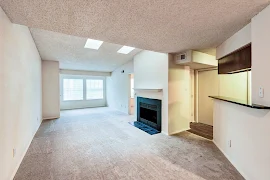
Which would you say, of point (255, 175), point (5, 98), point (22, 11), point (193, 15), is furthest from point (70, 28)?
point (255, 175)

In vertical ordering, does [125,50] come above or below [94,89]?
above

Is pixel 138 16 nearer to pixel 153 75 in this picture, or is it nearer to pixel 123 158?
pixel 123 158

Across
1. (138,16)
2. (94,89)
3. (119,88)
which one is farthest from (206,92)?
(94,89)

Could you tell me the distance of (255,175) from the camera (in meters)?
1.76

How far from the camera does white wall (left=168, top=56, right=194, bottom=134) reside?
383 centimetres

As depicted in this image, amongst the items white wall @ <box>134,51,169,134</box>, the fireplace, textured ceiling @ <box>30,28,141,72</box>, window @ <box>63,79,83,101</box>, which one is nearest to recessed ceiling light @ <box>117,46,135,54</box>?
textured ceiling @ <box>30,28,141,72</box>

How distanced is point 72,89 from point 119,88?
329cm

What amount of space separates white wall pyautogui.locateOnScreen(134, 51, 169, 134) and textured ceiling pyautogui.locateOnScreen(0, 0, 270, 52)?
1487 millimetres

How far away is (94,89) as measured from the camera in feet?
30.7

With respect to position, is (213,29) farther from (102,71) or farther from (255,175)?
(102,71)

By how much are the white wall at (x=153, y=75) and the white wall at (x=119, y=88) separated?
1.24 meters

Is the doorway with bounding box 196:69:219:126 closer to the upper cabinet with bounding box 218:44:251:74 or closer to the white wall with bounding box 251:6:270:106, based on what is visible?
the upper cabinet with bounding box 218:44:251:74

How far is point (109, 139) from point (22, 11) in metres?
2.93

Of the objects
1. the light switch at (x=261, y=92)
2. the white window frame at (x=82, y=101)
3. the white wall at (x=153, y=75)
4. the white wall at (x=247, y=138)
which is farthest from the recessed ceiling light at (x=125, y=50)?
the white window frame at (x=82, y=101)
